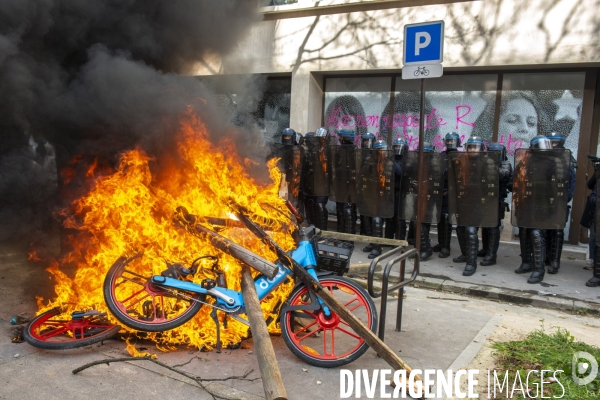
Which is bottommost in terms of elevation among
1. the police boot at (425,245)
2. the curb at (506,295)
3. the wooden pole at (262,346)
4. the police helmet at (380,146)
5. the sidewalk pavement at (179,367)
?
the curb at (506,295)

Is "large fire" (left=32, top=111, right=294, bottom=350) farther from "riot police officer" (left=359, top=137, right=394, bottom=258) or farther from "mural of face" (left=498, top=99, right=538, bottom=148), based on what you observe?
"mural of face" (left=498, top=99, right=538, bottom=148)

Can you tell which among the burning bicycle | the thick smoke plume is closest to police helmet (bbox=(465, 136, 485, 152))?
the thick smoke plume

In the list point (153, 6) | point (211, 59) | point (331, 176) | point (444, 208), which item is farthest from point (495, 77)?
point (153, 6)

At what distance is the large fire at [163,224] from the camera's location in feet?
14.3

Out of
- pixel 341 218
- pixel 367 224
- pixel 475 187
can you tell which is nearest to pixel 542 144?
pixel 475 187

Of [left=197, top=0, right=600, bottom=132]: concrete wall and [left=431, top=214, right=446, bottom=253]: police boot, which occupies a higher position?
[left=197, top=0, right=600, bottom=132]: concrete wall

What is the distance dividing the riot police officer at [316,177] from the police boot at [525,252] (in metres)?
3.23

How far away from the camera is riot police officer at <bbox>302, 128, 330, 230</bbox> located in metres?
8.84

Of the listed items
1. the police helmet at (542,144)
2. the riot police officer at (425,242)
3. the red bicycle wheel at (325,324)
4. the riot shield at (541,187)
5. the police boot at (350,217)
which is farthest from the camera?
the police boot at (350,217)

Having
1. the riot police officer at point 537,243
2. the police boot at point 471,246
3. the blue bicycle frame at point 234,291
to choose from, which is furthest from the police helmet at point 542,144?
the blue bicycle frame at point 234,291

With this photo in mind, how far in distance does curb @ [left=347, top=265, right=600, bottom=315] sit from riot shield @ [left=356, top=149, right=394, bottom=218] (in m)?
1.33

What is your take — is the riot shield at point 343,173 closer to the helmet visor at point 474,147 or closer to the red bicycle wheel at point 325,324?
the helmet visor at point 474,147

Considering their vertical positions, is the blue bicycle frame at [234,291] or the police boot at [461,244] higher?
the blue bicycle frame at [234,291]

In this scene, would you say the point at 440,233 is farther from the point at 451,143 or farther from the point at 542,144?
the point at 542,144
